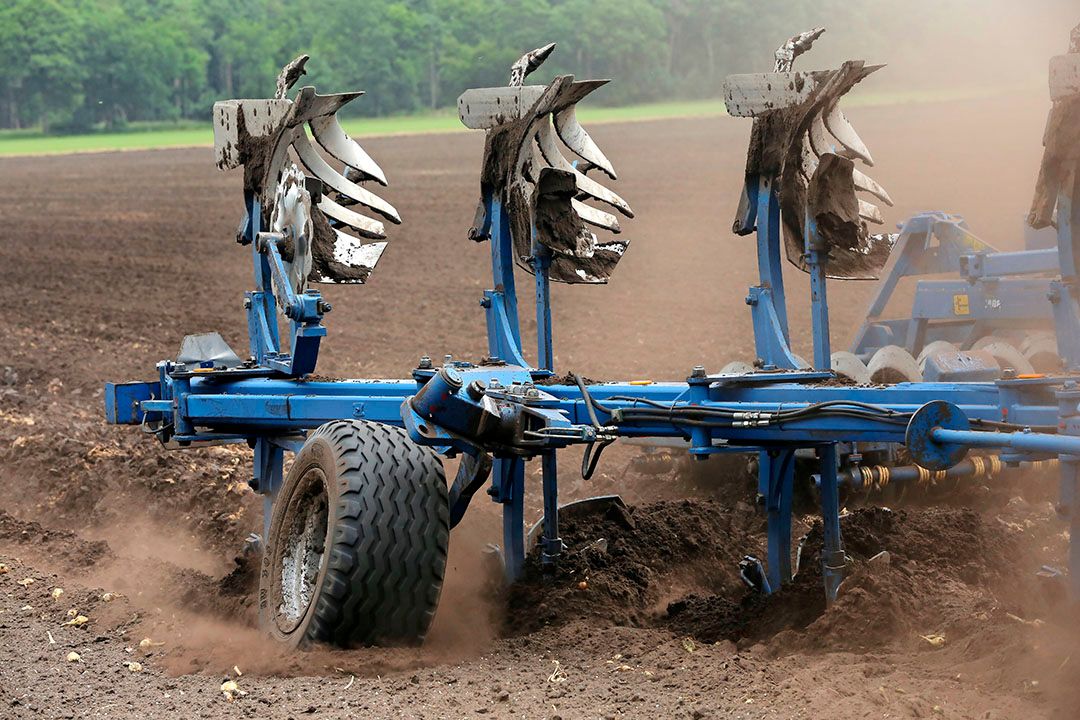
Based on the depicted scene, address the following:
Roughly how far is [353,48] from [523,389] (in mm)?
52454

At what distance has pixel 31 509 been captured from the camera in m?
9.24

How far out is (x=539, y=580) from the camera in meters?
7.02

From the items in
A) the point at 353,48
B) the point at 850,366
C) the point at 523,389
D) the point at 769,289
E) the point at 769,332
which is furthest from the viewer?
the point at 353,48

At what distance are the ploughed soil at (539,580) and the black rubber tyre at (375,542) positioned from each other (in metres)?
0.11

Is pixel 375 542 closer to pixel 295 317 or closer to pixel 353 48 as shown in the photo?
pixel 295 317

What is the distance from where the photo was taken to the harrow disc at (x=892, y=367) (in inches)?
368

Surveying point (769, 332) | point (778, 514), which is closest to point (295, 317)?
point (769, 332)

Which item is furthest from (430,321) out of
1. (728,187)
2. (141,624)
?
(728,187)

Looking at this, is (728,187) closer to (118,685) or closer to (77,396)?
(77,396)

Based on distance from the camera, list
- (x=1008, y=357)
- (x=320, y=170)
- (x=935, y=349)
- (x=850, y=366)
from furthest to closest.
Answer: (x=935, y=349), (x=1008, y=357), (x=850, y=366), (x=320, y=170)

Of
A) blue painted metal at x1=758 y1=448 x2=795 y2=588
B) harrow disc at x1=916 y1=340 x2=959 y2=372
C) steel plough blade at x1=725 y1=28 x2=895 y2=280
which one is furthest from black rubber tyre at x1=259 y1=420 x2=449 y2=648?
harrow disc at x1=916 y1=340 x2=959 y2=372

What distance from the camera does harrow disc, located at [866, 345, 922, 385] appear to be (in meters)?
9.36

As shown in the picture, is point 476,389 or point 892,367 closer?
point 476,389

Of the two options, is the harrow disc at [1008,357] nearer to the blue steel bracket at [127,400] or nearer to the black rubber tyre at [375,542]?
the black rubber tyre at [375,542]
